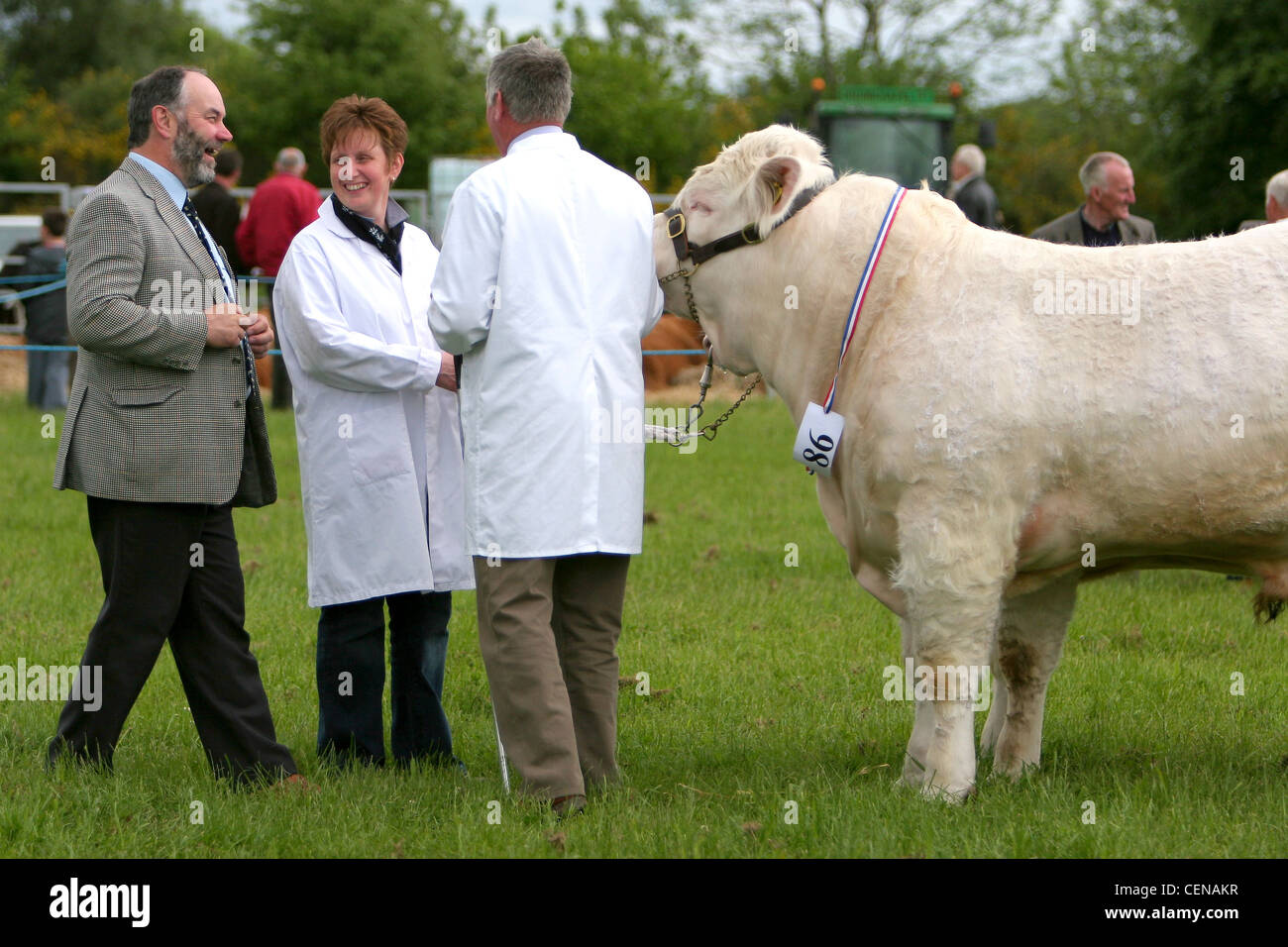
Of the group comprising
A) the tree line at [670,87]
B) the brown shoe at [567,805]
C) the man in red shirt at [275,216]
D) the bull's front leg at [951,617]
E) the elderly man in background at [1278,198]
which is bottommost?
the brown shoe at [567,805]

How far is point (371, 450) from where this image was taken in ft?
16.9

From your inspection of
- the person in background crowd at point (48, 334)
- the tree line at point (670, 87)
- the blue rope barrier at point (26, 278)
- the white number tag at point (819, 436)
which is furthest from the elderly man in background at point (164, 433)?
the tree line at point (670, 87)

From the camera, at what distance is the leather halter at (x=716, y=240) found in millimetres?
4762

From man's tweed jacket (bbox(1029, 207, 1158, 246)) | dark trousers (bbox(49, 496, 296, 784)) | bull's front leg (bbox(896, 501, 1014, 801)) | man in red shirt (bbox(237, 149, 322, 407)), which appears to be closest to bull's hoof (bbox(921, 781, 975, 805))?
bull's front leg (bbox(896, 501, 1014, 801))

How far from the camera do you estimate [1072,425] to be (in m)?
4.35

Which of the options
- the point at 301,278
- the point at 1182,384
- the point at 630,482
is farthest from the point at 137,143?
the point at 1182,384

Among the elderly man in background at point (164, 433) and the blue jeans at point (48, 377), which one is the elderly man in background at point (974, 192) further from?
the blue jeans at point (48, 377)

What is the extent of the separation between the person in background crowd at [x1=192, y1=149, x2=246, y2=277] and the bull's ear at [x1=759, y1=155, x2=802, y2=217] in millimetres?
10236

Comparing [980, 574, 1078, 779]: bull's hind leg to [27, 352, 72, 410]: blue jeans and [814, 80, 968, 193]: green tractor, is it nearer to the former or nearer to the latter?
[27, 352, 72, 410]: blue jeans

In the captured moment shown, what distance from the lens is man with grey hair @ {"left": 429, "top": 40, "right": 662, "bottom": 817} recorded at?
4508mm

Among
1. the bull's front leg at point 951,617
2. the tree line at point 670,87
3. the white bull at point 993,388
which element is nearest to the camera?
the white bull at point 993,388

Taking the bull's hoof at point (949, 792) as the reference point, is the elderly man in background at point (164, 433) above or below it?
above

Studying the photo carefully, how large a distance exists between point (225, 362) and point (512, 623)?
1402 millimetres

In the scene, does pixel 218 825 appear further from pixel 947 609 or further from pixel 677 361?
pixel 677 361
